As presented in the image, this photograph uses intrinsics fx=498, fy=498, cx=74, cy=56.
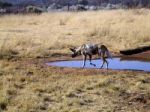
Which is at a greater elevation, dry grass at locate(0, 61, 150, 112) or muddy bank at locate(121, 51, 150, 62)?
dry grass at locate(0, 61, 150, 112)

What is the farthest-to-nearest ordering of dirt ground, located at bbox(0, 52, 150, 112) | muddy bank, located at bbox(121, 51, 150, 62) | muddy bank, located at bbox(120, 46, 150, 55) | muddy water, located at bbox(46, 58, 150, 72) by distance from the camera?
1. muddy bank, located at bbox(120, 46, 150, 55)
2. muddy bank, located at bbox(121, 51, 150, 62)
3. muddy water, located at bbox(46, 58, 150, 72)
4. dirt ground, located at bbox(0, 52, 150, 112)

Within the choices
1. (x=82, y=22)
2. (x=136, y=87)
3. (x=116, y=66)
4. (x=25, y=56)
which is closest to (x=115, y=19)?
(x=82, y=22)

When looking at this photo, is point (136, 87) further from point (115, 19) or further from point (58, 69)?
point (115, 19)

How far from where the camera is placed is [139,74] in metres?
14.5

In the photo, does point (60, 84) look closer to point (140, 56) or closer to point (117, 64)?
point (117, 64)

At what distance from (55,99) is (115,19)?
21.4 meters

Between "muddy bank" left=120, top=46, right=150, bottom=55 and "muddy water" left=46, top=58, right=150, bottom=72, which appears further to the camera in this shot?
"muddy bank" left=120, top=46, right=150, bottom=55

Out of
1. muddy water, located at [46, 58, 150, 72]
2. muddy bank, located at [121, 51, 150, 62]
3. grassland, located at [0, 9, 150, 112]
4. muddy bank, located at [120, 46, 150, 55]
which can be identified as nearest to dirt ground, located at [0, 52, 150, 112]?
grassland, located at [0, 9, 150, 112]

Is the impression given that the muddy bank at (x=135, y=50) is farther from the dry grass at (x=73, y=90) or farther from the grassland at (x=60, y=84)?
the dry grass at (x=73, y=90)

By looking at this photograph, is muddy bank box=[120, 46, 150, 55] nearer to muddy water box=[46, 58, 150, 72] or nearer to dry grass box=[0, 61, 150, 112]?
muddy water box=[46, 58, 150, 72]

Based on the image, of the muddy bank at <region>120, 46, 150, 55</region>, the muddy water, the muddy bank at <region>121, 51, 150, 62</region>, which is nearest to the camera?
the muddy water

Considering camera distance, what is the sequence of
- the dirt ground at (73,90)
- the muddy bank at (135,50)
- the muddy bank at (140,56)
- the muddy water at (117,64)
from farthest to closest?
1. the muddy bank at (135,50)
2. the muddy bank at (140,56)
3. the muddy water at (117,64)
4. the dirt ground at (73,90)

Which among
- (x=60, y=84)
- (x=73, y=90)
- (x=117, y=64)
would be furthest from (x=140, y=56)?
(x=73, y=90)

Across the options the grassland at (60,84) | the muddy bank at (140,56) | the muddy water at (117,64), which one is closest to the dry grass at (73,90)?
the grassland at (60,84)
